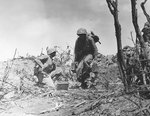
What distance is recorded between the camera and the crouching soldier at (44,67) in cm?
1270

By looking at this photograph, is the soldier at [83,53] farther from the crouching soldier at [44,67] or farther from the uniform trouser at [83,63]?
the crouching soldier at [44,67]

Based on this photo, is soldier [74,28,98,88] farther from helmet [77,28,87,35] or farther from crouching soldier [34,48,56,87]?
crouching soldier [34,48,56,87]

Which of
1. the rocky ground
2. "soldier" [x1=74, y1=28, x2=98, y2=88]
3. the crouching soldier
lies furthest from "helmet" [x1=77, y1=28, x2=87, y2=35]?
the crouching soldier

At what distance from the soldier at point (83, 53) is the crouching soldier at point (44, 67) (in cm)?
216

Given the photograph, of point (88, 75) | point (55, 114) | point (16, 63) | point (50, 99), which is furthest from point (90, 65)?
point (16, 63)

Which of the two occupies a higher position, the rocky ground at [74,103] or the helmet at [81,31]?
the helmet at [81,31]

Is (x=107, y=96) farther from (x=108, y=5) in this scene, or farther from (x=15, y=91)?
(x=15, y=91)

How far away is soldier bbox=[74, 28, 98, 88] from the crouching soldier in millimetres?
2159

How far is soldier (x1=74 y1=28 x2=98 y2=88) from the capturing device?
34.1ft

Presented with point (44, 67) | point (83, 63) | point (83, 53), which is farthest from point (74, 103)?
point (44, 67)

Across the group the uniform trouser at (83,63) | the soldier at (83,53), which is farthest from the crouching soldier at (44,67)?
the uniform trouser at (83,63)

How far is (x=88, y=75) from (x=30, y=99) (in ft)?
8.59

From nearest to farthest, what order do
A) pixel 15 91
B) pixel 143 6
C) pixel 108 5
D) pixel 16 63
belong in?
pixel 108 5
pixel 143 6
pixel 15 91
pixel 16 63

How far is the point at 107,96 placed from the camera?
268 inches
